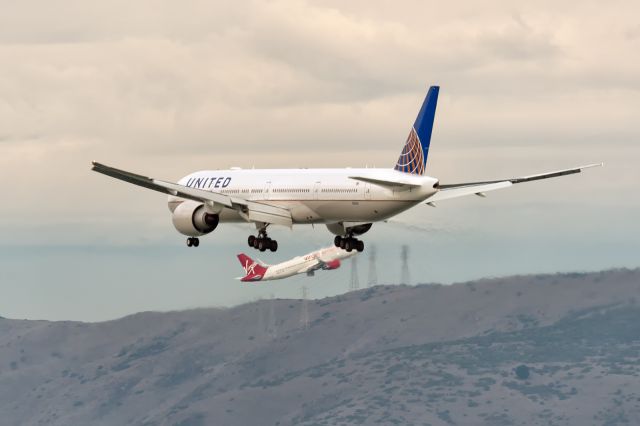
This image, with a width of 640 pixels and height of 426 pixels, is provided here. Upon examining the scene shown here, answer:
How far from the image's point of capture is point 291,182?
11419 cm

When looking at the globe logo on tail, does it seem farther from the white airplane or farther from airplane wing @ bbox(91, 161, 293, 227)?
airplane wing @ bbox(91, 161, 293, 227)

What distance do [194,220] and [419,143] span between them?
70.0ft

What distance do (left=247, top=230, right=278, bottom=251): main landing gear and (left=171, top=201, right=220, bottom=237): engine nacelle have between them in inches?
149

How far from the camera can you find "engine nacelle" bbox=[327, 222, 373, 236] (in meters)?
119

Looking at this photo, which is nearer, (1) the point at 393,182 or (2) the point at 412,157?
(1) the point at 393,182

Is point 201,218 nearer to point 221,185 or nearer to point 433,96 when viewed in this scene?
point 221,185

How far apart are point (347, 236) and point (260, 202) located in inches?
338

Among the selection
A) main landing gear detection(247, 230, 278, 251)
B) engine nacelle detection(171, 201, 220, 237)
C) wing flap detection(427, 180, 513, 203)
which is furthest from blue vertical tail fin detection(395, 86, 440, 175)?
engine nacelle detection(171, 201, 220, 237)

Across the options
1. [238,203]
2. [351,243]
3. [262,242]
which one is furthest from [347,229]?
[238,203]

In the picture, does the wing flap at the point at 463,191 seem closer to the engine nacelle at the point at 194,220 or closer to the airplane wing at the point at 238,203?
the airplane wing at the point at 238,203

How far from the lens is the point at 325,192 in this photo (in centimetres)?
11069

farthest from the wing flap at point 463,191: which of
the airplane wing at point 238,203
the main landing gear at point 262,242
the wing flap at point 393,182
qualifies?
the main landing gear at point 262,242

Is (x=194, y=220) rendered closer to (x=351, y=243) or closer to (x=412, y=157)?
(x=351, y=243)

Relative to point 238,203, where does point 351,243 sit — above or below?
below
